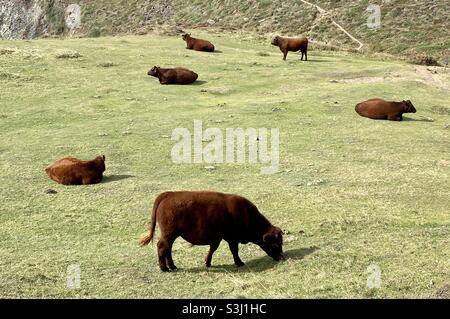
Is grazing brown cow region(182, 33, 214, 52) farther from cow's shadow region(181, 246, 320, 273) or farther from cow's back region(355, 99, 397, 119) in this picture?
cow's shadow region(181, 246, 320, 273)

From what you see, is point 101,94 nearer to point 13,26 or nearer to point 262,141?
point 262,141

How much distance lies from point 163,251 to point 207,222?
880 millimetres

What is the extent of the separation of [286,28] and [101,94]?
Answer: 35.6 meters

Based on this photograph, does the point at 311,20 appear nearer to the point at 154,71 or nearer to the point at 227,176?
the point at 154,71

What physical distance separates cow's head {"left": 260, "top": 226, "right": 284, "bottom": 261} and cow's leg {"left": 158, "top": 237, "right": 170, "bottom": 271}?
1.57 metres

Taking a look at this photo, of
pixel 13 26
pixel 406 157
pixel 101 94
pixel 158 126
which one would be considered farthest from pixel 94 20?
pixel 406 157

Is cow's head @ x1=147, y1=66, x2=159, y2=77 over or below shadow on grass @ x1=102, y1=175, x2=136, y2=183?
over

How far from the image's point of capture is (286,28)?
60.6m

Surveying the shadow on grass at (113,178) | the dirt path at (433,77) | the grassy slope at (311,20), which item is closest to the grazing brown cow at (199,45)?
the grassy slope at (311,20)

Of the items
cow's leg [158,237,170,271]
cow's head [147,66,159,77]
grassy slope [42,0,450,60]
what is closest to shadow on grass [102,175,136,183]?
cow's leg [158,237,170,271]

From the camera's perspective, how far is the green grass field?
9.53 metres

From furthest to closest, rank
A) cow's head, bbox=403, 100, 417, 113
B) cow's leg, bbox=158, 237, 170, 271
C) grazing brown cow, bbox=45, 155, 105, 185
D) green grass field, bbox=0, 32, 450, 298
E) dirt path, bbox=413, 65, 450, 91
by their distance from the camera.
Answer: dirt path, bbox=413, 65, 450, 91
cow's head, bbox=403, 100, 417, 113
grazing brown cow, bbox=45, 155, 105, 185
cow's leg, bbox=158, 237, 170, 271
green grass field, bbox=0, 32, 450, 298

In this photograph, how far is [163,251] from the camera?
975cm

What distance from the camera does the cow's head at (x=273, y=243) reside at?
9883 mm
